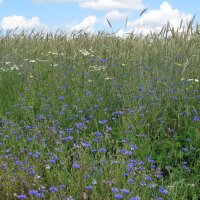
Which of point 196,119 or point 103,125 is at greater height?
point 196,119

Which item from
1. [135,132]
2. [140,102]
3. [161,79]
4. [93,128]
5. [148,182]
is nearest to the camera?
[148,182]

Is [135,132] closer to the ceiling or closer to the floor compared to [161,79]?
closer to the floor

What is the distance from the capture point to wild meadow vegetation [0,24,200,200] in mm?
3119

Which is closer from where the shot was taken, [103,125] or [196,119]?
[196,119]

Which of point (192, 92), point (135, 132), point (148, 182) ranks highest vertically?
point (192, 92)

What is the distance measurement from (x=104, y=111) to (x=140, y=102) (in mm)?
474

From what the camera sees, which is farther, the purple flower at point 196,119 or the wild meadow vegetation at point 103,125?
the purple flower at point 196,119

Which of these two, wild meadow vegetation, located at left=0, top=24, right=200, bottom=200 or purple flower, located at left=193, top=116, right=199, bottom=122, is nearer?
wild meadow vegetation, located at left=0, top=24, right=200, bottom=200

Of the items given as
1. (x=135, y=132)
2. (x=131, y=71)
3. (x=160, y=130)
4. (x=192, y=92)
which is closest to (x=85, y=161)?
(x=135, y=132)

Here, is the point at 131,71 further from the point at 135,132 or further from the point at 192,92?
the point at 135,132

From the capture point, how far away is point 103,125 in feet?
15.1

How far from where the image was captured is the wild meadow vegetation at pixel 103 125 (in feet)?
10.2

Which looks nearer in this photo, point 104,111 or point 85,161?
point 85,161

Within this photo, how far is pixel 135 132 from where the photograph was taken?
4191 mm
